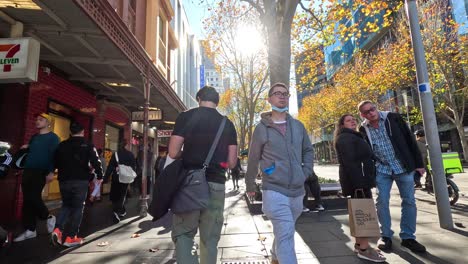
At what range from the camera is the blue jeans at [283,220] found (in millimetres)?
2621

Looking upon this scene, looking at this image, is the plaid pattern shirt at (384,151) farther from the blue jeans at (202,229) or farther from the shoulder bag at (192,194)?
the shoulder bag at (192,194)

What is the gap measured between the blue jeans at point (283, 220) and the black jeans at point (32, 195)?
160 inches

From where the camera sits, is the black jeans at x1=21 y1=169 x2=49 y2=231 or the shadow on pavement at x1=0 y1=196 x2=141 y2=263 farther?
the black jeans at x1=21 y1=169 x2=49 y2=231

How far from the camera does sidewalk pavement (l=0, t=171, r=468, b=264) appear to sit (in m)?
3.67

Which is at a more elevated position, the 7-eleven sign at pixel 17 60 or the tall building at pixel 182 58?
the tall building at pixel 182 58

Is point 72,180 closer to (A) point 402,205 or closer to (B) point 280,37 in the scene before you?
→ (A) point 402,205

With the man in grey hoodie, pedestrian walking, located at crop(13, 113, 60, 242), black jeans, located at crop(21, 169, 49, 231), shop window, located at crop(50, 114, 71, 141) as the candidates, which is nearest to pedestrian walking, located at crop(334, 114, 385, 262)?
the man in grey hoodie

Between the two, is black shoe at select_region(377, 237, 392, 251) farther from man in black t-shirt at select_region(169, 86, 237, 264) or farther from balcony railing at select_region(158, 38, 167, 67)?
balcony railing at select_region(158, 38, 167, 67)

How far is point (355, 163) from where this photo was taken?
12.2ft

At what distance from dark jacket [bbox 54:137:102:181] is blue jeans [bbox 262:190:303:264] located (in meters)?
3.29

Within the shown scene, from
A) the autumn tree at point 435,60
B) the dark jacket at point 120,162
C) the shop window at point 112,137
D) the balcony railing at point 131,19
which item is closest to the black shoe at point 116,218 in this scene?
the dark jacket at point 120,162

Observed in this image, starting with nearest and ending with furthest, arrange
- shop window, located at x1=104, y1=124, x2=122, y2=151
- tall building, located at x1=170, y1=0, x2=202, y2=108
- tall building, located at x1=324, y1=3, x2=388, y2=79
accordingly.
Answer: shop window, located at x1=104, y1=124, x2=122, y2=151, tall building, located at x1=170, y1=0, x2=202, y2=108, tall building, located at x1=324, y1=3, x2=388, y2=79

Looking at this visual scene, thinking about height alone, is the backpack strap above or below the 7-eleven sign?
below

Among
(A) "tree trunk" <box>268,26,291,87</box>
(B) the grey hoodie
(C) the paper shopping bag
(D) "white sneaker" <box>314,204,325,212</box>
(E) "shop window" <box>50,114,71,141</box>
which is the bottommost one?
(D) "white sneaker" <box>314,204,325,212</box>
